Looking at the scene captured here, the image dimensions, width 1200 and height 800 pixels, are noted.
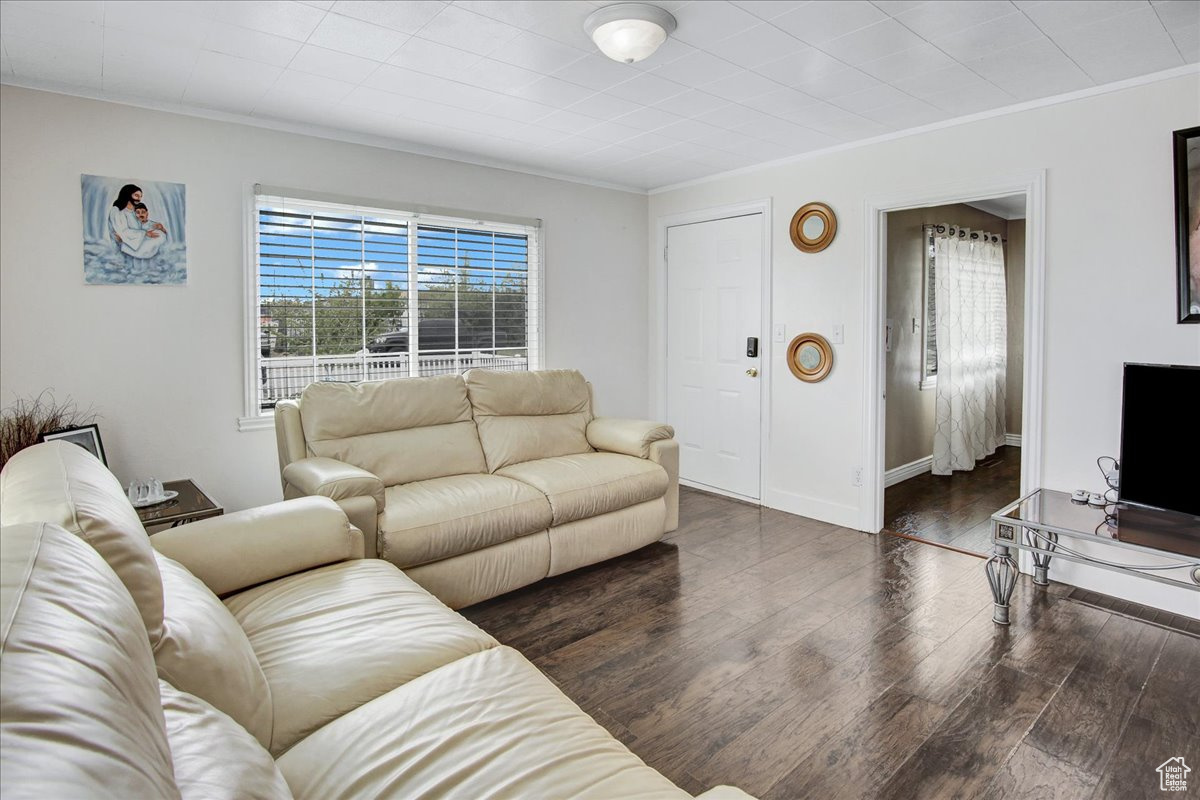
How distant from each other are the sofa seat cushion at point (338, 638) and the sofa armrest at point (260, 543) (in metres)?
0.05

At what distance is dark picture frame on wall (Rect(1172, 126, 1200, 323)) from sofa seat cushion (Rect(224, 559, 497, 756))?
122 inches

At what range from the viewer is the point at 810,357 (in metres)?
4.21

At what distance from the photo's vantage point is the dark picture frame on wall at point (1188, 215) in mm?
2697

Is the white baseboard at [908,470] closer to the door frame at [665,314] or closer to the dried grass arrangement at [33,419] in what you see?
the door frame at [665,314]

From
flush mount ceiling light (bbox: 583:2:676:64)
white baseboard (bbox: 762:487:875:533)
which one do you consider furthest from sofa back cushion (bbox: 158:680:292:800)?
white baseboard (bbox: 762:487:875:533)

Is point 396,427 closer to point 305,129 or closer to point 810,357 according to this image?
point 305,129

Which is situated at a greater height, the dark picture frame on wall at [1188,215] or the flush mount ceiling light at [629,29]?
the flush mount ceiling light at [629,29]

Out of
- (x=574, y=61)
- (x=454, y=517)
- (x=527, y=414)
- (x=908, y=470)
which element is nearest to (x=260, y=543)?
(x=454, y=517)

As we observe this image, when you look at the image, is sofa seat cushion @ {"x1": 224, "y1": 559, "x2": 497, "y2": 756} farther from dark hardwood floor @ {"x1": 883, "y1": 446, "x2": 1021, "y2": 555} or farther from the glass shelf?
dark hardwood floor @ {"x1": 883, "y1": 446, "x2": 1021, "y2": 555}

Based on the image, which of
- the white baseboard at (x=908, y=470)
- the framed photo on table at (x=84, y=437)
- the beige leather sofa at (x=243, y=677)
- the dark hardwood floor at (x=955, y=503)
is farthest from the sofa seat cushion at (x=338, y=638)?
the white baseboard at (x=908, y=470)

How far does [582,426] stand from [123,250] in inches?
98.1

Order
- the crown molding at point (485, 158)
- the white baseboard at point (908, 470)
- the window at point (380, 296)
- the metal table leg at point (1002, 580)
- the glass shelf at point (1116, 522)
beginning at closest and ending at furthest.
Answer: the glass shelf at point (1116, 522)
the metal table leg at point (1002, 580)
the crown molding at point (485, 158)
the window at point (380, 296)
the white baseboard at point (908, 470)

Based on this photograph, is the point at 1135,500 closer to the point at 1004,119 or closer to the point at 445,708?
the point at 1004,119

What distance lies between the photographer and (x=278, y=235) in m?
3.52
